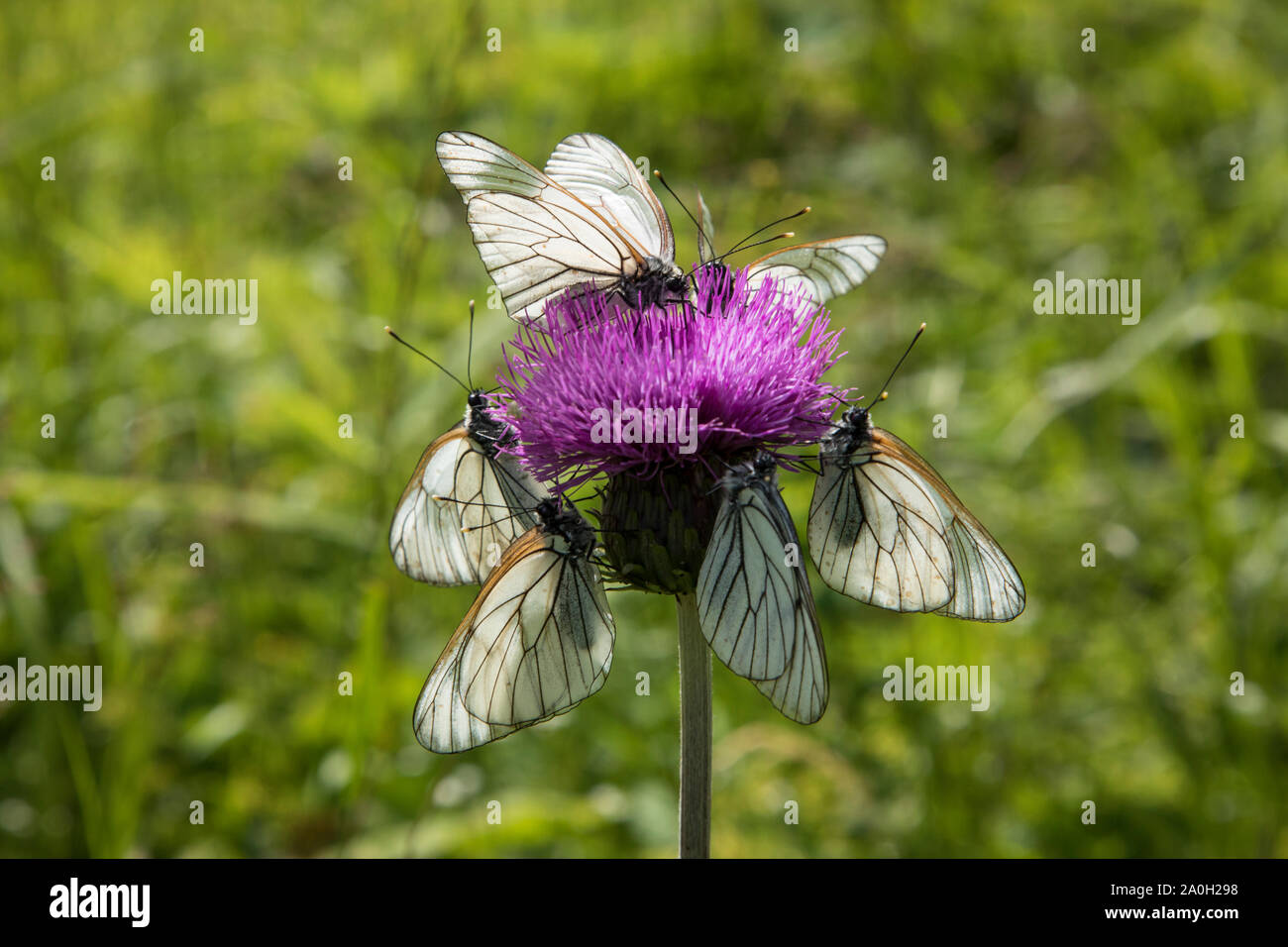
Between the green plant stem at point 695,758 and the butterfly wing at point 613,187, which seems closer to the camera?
the green plant stem at point 695,758

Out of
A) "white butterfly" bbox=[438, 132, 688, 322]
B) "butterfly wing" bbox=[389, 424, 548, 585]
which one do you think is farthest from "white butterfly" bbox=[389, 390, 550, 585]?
"white butterfly" bbox=[438, 132, 688, 322]

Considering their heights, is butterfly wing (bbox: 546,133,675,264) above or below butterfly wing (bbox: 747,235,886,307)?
above

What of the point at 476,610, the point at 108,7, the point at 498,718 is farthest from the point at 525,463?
the point at 108,7

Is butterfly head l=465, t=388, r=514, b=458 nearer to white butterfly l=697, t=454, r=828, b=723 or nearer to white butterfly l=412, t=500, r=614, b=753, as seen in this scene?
white butterfly l=412, t=500, r=614, b=753

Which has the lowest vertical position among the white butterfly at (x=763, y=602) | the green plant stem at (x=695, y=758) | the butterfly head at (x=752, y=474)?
the green plant stem at (x=695, y=758)

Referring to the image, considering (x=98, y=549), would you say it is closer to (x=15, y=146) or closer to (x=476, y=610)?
(x=15, y=146)

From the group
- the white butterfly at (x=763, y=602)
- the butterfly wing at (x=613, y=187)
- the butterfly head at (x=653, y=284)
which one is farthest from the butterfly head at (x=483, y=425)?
the white butterfly at (x=763, y=602)

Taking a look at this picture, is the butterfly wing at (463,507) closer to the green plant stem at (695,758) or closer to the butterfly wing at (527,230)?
the butterfly wing at (527,230)
